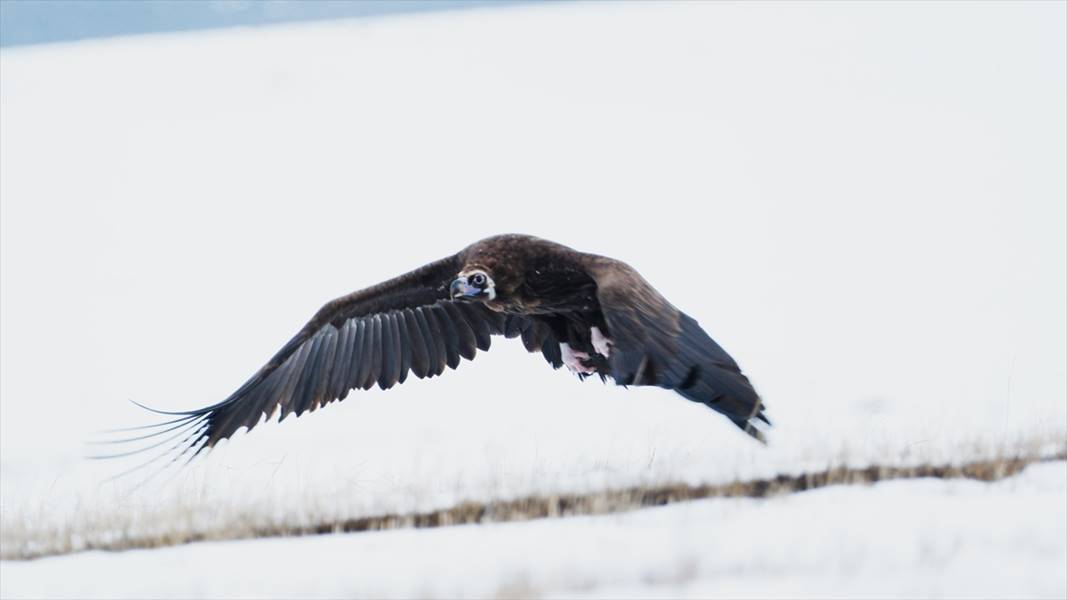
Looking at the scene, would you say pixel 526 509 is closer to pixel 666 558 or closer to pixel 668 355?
pixel 666 558

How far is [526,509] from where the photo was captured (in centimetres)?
329

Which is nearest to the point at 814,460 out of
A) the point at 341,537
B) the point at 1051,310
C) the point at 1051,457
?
the point at 1051,457

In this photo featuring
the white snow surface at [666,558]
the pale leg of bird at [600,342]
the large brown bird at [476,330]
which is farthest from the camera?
the pale leg of bird at [600,342]

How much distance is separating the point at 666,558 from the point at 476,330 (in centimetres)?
97

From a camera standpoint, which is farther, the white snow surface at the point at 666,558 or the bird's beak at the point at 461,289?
the bird's beak at the point at 461,289

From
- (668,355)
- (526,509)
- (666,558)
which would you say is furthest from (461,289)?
(666,558)

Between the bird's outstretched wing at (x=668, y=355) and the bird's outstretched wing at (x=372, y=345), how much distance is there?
73 cm

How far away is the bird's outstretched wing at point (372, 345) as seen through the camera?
3.50 m

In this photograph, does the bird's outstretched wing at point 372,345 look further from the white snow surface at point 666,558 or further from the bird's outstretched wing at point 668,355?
the bird's outstretched wing at point 668,355

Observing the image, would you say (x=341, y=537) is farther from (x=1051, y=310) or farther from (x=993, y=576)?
(x=1051, y=310)

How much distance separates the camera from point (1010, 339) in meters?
3.62

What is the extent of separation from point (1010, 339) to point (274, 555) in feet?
7.41

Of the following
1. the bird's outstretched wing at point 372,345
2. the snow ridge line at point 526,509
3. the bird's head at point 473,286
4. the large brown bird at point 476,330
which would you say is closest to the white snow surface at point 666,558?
the snow ridge line at point 526,509

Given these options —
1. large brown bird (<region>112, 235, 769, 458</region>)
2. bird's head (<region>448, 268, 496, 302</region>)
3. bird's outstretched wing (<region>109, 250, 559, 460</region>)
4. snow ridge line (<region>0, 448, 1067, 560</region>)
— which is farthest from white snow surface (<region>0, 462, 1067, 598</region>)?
bird's head (<region>448, 268, 496, 302</region>)
